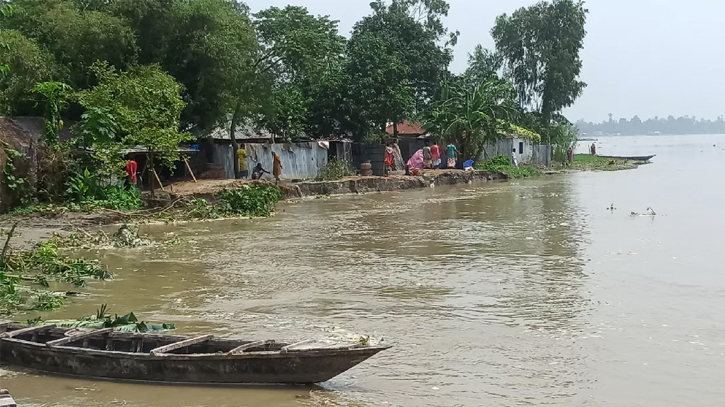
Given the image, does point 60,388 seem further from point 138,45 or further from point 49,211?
point 138,45

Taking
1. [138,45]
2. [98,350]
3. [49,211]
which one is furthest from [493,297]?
[138,45]

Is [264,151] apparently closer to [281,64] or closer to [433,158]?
Answer: [281,64]

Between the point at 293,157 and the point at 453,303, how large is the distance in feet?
64.9

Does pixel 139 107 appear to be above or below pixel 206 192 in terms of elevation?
above

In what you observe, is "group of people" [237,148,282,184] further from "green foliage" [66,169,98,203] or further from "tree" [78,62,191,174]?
"green foliage" [66,169,98,203]

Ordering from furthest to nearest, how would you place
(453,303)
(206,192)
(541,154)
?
1. (541,154)
2. (206,192)
3. (453,303)

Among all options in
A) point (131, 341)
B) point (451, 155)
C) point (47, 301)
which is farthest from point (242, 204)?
point (451, 155)

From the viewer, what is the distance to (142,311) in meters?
10.1

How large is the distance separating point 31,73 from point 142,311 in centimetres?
1355

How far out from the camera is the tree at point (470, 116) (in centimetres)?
3631

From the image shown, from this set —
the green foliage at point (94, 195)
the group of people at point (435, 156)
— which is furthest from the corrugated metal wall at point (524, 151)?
the green foliage at point (94, 195)

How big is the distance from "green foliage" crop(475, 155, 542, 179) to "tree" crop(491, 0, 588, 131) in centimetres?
1357

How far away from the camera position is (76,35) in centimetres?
2216

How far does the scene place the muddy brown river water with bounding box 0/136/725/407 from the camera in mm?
6895
